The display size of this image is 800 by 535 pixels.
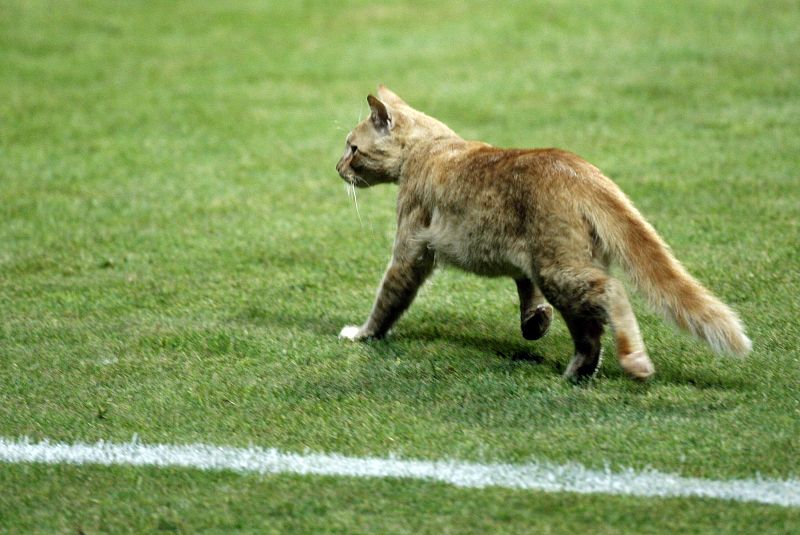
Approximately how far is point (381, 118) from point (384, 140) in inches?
3.9

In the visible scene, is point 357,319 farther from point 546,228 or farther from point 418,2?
point 418,2

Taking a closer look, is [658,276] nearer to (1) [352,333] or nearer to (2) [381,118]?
(1) [352,333]

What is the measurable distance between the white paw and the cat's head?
714 millimetres

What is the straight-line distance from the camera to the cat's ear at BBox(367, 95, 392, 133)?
16.9 feet

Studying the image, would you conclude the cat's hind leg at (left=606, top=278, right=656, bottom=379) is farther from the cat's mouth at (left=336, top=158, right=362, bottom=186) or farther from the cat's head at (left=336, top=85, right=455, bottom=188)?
the cat's mouth at (left=336, top=158, right=362, bottom=186)

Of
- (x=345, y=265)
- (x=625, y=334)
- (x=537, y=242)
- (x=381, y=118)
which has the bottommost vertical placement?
(x=345, y=265)

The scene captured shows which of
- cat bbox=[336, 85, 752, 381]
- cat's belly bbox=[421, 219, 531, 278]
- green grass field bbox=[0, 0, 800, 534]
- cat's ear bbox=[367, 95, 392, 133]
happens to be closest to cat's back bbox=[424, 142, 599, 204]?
cat bbox=[336, 85, 752, 381]

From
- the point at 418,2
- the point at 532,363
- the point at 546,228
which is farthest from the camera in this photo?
the point at 418,2

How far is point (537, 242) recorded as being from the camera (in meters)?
4.30

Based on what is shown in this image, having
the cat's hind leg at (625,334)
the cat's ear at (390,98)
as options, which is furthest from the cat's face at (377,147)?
the cat's hind leg at (625,334)

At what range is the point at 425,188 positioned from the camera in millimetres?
4906

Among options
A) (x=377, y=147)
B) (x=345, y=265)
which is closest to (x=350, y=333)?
(x=377, y=147)

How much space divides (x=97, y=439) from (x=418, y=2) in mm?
9850

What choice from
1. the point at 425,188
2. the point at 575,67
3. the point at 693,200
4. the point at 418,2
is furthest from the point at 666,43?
the point at 425,188
